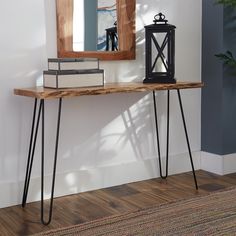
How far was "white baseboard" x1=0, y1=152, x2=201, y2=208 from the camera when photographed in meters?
2.44

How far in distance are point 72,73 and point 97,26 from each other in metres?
0.50

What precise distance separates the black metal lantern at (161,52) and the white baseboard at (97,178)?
599 mm

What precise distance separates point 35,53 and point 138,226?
1080 millimetres

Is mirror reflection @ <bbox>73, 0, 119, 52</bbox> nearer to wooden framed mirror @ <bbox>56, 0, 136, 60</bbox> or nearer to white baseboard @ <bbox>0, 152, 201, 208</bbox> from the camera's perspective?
wooden framed mirror @ <bbox>56, 0, 136, 60</bbox>

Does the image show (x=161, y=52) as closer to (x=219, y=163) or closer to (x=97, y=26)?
(x=97, y=26)

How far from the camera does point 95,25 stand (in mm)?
2633

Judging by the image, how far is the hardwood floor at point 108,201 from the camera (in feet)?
7.20

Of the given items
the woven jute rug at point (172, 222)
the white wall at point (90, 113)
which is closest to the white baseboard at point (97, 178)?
the white wall at point (90, 113)

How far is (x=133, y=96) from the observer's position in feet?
9.37

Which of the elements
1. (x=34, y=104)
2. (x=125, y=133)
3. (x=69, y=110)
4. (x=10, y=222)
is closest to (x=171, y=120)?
(x=125, y=133)

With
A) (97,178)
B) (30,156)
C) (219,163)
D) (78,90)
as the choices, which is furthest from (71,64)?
(219,163)

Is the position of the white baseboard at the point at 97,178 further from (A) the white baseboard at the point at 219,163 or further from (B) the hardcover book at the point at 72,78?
(B) the hardcover book at the point at 72,78

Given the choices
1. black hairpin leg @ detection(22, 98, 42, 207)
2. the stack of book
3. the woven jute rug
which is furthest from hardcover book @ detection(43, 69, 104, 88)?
the woven jute rug

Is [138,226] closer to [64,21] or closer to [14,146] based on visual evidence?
[14,146]
